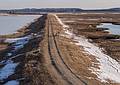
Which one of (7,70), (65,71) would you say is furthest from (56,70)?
(7,70)

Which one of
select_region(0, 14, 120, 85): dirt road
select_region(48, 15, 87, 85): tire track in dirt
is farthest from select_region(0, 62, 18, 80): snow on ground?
select_region(48, 15, 87, 85): tire track in dirt

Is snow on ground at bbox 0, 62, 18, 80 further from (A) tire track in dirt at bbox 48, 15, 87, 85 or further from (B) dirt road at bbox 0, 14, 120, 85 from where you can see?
(A) tire track in dirt at bbox 48, 15, 87, 85

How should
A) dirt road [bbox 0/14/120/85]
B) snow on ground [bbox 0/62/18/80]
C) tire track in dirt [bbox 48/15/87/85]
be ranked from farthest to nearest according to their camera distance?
snow on ground [bbox 0/62/18/80] → dirt road [bbox 0/14/120/85] → tire track in dirt [bbox 48/15/87/85]

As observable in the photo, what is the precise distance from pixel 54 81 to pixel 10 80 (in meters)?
2.66

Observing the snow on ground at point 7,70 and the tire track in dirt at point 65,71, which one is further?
the snow on ground at point 7,70

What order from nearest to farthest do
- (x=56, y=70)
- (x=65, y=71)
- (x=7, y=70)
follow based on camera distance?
1. (x=65, y=71)
2. (x=56, y=70)
3. (x=7, y=70)

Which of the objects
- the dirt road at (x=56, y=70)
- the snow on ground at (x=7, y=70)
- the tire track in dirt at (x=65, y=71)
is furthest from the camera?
the snow on ground at (x=7, y=70)

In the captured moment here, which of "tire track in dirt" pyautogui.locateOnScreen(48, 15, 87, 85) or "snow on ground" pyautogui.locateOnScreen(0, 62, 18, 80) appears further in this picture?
"snow on ground" pyautogui.locateOnScreen(0, 62, 18, 80)

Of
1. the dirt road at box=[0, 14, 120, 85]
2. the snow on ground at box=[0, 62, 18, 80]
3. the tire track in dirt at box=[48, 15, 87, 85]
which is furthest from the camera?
the snow on ground at box=[0, 62, 18, 80]

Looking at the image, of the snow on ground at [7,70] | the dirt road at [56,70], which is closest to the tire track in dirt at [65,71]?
the dirt road at [56,70]

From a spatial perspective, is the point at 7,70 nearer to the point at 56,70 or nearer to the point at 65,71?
the point at 56,70

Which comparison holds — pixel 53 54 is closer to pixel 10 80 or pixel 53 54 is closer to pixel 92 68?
pixel 92 68

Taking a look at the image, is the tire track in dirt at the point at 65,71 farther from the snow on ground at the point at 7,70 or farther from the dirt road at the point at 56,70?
the snow on ground at the point at 7,70

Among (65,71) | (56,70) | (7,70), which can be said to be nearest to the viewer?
(65,71)
